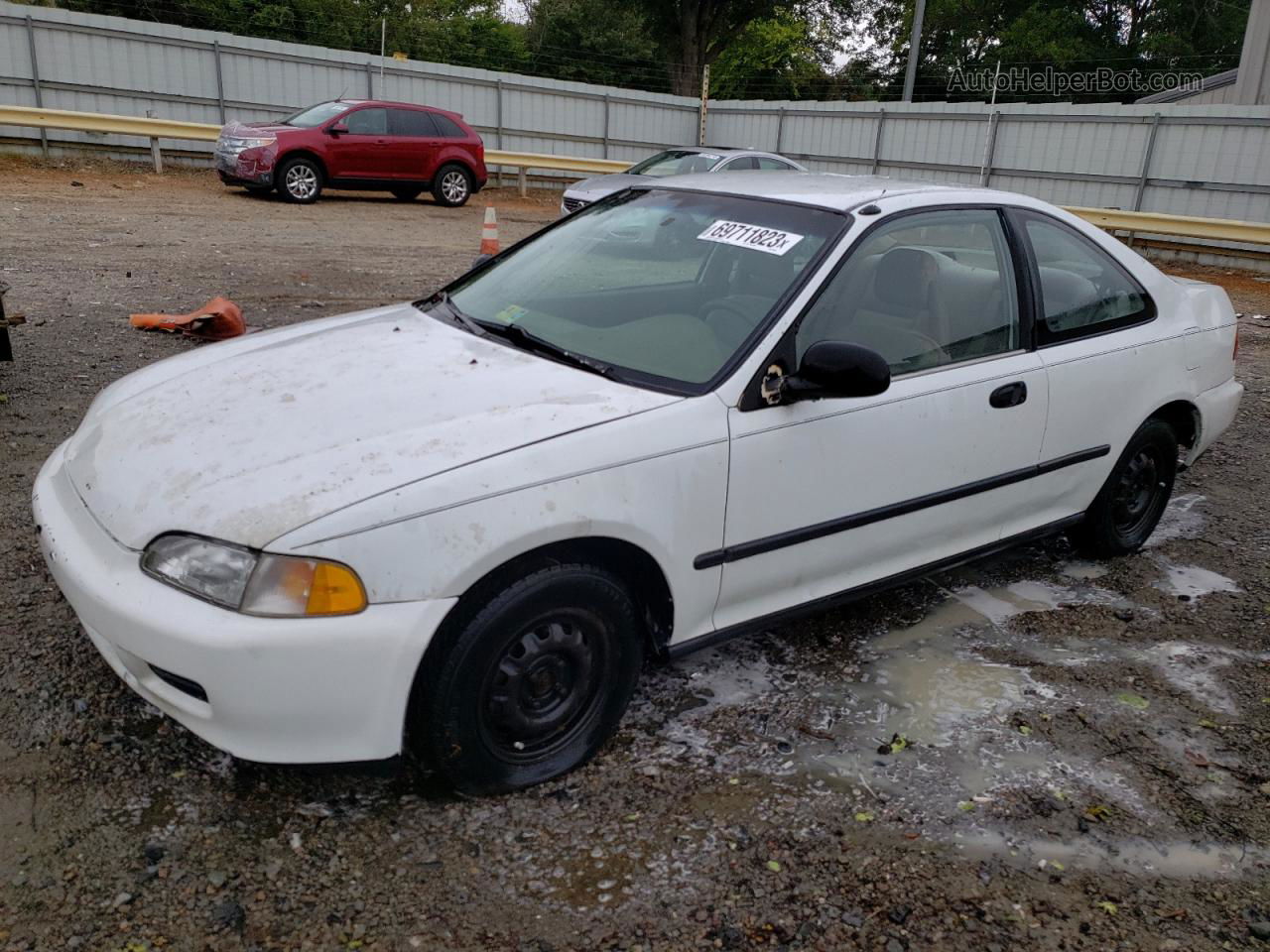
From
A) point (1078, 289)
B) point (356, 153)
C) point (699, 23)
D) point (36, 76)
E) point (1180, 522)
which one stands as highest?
point (699, 23)

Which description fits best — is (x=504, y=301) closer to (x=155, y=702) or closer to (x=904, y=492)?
(x=904, y=492)

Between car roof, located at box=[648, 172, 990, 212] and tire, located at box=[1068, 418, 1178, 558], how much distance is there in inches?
47.5

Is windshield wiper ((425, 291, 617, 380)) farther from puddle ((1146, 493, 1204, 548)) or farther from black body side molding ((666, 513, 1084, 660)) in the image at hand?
puddle ((1146, 493, 1204, 548))

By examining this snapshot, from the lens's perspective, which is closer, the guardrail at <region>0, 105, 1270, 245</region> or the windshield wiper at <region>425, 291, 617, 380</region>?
the windshield wiper at <region>425, 291, 617, 380</region>

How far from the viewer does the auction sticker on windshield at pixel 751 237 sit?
3.32 metres

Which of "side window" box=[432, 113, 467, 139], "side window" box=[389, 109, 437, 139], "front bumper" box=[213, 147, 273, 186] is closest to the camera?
"front bumper" box=[213, 147, 273, 186]

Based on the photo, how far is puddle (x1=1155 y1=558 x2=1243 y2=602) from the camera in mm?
4254

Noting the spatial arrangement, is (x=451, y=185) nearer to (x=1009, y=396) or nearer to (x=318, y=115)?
(x=318, y=115)

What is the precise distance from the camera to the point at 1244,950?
2377mm

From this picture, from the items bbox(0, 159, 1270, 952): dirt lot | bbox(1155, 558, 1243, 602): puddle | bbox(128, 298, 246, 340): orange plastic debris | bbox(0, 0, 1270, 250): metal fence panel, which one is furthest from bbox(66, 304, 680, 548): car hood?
bbox(0, 0, 1270, 250): metal fence panel

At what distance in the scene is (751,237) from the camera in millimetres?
3402

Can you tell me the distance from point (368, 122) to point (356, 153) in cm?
54

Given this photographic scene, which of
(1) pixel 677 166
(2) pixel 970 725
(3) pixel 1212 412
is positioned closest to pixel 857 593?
(2) pixel 970 725

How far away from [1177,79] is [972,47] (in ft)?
33.5
